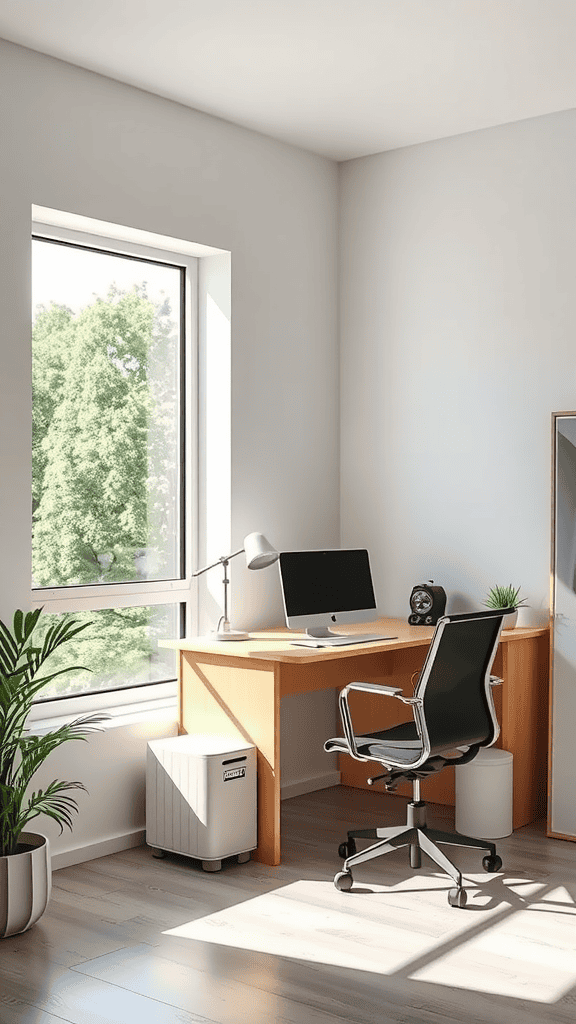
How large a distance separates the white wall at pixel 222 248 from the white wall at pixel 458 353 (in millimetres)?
198

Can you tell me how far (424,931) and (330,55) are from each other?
3199 mm

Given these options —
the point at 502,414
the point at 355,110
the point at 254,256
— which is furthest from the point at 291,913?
the point at 355,110

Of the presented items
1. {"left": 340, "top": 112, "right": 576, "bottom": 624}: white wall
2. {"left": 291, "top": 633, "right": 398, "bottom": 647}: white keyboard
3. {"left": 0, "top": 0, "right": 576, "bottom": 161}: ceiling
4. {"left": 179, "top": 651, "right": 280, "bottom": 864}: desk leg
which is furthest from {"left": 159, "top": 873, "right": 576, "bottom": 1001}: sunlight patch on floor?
{"left": 0, "top": 0, "right": 576, "bottom": 161}: ceiling

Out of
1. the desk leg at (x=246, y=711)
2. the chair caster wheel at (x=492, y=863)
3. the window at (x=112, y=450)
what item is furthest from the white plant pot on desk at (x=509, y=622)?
the window at (x=112, y=450)

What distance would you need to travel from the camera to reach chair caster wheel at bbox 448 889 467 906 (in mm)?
3654

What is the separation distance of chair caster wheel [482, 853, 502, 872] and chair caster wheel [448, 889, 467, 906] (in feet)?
1.15

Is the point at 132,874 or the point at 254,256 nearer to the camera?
the point at 132,874

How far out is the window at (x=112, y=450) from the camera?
4305 mm

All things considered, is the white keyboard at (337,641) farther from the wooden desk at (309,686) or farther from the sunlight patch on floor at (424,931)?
the sunlight patch on floor at (424,931)

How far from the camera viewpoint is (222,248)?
483 centimetres

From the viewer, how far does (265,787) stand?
4.14 meters

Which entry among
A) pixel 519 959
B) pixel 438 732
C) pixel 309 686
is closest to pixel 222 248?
pixel 309 686

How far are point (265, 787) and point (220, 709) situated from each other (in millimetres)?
380

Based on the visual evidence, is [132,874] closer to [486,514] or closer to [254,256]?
[486,514]
